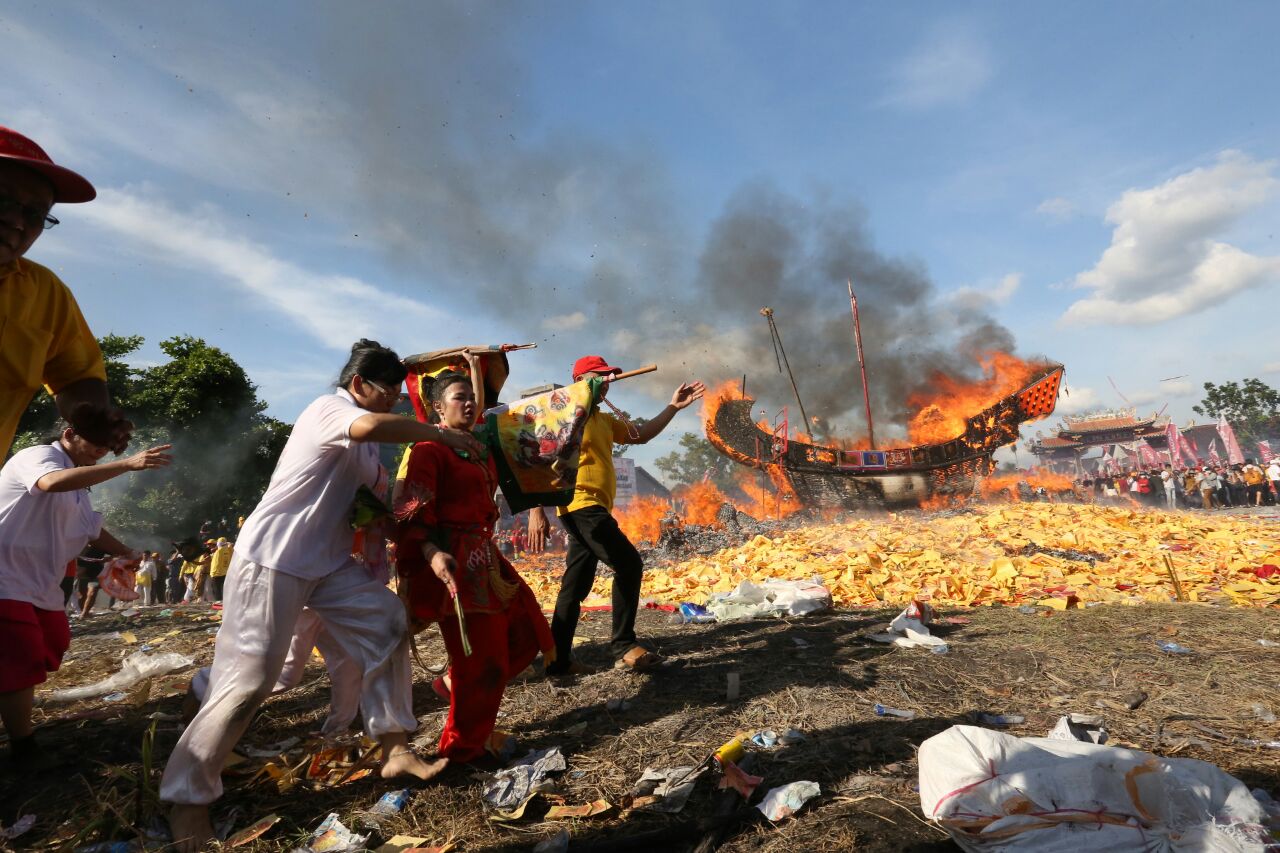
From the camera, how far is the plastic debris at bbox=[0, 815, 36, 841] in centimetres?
250

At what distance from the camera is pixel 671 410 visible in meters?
4.84

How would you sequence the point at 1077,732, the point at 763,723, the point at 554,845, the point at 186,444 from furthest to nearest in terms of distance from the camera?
1. the point at 186,444
2. the point at 763,723
3. the point at 1077,732
4. the point at 554,845

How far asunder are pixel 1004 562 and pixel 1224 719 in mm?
4748

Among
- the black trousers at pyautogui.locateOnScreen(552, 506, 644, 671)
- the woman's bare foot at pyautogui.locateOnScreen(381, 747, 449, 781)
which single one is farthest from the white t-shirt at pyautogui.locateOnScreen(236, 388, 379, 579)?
the black trousers at pyautogui.locateOnScreen(552, 506, 644, 671)

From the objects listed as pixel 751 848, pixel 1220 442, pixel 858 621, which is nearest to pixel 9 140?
pixel 751 848

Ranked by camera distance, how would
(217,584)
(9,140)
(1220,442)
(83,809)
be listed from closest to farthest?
(9,140), (83,809), (217,584), (1220,442)

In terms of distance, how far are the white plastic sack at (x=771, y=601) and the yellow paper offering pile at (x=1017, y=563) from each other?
608 mm

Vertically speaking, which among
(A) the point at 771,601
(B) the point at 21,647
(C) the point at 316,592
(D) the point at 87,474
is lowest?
(A) the point at 771,601

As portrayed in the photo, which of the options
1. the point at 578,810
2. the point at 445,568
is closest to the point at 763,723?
the point at 578,810

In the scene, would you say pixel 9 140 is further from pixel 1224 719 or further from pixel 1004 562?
pixel 1004 562

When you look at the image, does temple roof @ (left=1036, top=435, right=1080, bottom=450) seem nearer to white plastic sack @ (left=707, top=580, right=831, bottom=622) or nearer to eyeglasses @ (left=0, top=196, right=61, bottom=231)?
white plastic sack @ (left=707, top=580, right=831, bottom=622)

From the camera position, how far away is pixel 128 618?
964 cm

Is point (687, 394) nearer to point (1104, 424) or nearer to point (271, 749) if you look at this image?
point (271, 749)

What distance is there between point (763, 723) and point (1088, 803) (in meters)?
1.55
